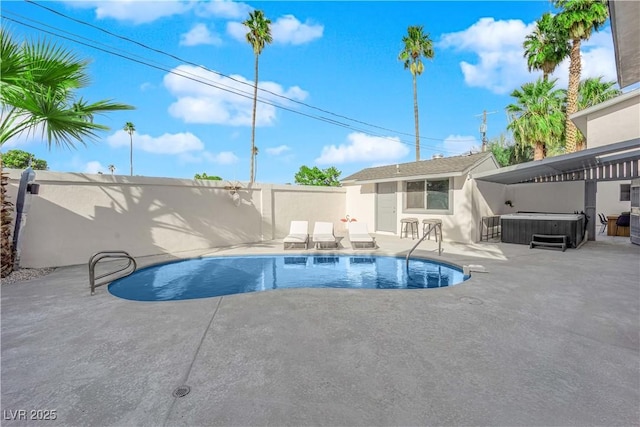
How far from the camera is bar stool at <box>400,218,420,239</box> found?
44.3ft

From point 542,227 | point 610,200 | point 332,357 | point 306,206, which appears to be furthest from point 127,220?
point 610,200

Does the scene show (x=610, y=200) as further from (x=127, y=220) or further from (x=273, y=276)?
(x=127, y=220)

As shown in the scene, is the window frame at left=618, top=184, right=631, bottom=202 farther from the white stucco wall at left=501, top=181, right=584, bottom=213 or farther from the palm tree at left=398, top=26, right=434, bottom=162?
the palm tree at left=398, top=26, right=434, bottom=162

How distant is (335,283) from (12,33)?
8.49m

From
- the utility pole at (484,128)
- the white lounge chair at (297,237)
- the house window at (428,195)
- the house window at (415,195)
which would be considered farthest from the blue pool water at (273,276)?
the utility pole at (484,128)

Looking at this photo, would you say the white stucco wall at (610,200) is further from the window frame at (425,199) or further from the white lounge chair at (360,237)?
the white lounge chair at (360,237)

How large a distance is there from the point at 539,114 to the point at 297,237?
16976mm

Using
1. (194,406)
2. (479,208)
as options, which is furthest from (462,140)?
(194,406)

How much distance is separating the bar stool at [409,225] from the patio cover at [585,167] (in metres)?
3.15

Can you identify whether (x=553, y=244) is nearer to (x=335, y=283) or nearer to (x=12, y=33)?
(x=335, y=283)

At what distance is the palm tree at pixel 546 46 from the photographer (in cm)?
1716

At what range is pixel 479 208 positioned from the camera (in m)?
12.5

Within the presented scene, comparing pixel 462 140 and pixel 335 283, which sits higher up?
pixel 462 140

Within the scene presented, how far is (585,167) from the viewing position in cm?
1102
